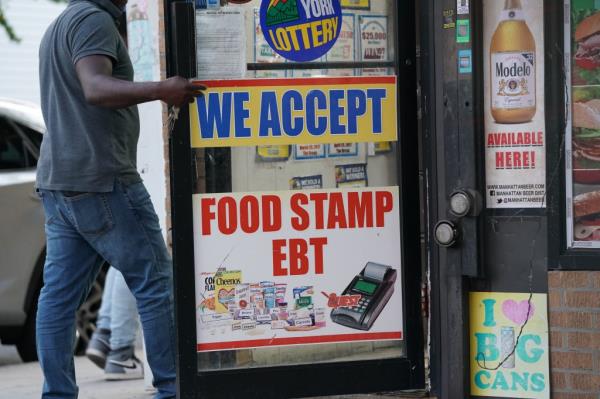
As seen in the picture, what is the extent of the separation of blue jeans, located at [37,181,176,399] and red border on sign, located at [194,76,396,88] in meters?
0.58

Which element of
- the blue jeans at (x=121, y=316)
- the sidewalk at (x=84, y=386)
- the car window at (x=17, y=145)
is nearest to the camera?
the sidewalk at (x=84, y=386)

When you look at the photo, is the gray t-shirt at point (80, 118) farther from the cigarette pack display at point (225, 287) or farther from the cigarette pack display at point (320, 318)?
the cigarette pack display at point (320, 318)

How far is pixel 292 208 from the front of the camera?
4.50 metres

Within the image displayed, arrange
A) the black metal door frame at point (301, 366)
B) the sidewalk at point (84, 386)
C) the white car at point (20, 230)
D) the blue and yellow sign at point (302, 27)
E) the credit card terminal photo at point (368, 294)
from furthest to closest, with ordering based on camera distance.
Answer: the white car at point (20, 230)
the sidewalk at point (84, 386)
the credit card terminal photo at point (368, 294)
the blue and yellow sign at point (302, 27)
the black metal door frame at point (301, 366)

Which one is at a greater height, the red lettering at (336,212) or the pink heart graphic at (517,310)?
the red lettering at (336,212)

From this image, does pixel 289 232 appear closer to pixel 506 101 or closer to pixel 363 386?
pixel 363 386

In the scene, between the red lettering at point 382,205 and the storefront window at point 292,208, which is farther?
the red lettering at point 382,205

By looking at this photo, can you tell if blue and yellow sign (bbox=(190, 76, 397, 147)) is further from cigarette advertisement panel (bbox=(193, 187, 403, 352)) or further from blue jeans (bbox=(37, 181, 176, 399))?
blue jeans (bbox=(37, 181, 176, 399))

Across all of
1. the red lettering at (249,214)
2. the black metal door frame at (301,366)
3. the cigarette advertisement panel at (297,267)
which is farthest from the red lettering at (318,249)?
the black metal door frame at (301,366)

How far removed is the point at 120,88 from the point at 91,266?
2.63 feet

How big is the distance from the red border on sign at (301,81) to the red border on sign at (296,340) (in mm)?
1008

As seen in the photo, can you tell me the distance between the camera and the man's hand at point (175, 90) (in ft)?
14.0

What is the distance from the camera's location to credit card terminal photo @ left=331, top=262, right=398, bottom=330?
15.0 ft

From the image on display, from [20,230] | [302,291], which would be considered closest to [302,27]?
[302,291]
